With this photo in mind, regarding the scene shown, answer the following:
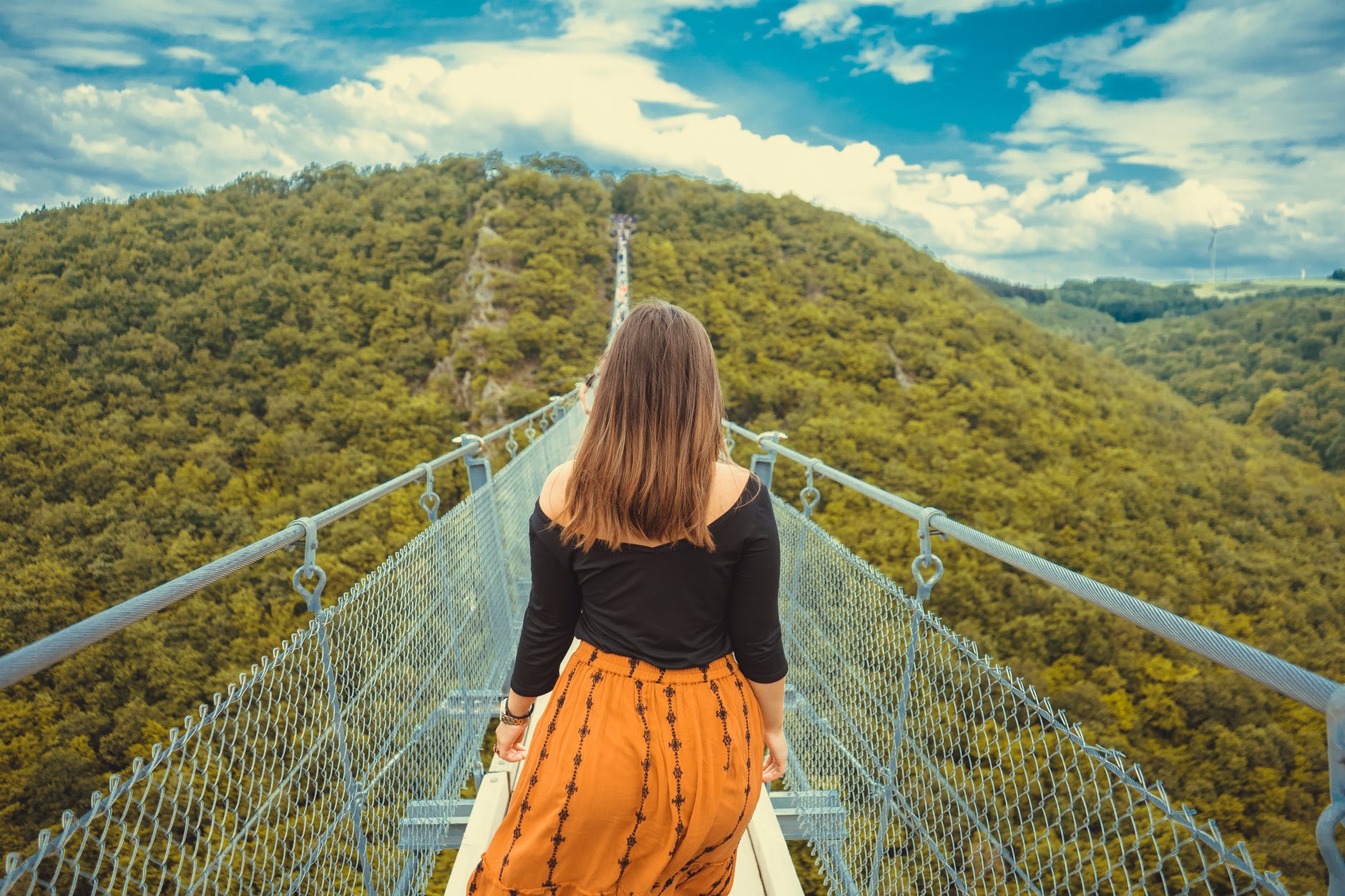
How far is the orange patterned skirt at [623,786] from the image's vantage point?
105 cm

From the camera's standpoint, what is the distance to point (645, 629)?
3.62 ft

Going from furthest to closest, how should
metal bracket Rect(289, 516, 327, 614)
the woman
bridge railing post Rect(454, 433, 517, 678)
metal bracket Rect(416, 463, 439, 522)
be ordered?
bridge railing post Rect(454, 433, 517, 678) < metal bracket Rect(416, 463, 439, 522) < metal bracket Rect(289, 516, 327, 614) < the woman

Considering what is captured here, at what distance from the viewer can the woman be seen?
3.44 ft

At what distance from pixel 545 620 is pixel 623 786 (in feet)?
0.99

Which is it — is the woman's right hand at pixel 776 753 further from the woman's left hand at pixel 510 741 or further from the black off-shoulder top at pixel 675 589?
the woman's left hand at pixel 510 741

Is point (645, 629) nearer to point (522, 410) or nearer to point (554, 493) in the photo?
point (554, 493)

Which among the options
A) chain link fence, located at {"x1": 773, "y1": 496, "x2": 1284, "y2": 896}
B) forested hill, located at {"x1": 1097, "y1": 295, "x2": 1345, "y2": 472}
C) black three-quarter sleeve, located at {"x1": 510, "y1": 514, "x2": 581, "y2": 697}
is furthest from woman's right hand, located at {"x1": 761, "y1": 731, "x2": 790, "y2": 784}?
forested hill, located at {"x1": 1097, "y1": 295, "x2": 1345, "y2": 472}

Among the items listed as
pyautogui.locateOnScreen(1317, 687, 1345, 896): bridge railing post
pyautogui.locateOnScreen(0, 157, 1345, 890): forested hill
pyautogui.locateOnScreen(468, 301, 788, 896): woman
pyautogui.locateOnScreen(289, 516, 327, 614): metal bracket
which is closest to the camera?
pyautogui.locateOnScreen(1317, 687, 1345, 896): bridge railing post

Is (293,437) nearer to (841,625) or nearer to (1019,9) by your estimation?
(841,625)

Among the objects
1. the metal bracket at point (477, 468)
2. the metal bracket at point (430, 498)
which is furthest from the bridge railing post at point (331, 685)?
the metal bracket at point (477, 468)

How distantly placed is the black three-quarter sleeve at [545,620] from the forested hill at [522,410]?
43.4 ft

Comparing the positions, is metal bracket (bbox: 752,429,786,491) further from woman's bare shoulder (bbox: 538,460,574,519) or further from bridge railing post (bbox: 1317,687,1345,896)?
bridge railing post (bbox: 1317,687,1345,896)

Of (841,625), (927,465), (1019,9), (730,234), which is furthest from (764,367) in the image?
(1019,9)

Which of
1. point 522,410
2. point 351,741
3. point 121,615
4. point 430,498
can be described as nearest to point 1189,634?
point 121,615
